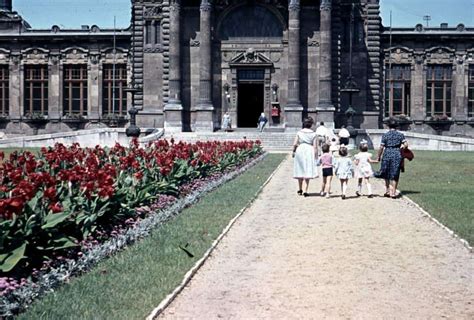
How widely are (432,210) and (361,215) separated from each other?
1.51m

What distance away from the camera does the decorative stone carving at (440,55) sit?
55487 mm

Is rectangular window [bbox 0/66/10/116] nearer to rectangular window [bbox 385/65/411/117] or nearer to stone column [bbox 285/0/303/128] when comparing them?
stone column [bbox 285/0/303/128]

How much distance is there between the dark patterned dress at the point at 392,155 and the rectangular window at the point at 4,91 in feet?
144

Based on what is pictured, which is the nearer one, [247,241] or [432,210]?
[247,241]

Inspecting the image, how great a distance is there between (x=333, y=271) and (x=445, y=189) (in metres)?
11.1

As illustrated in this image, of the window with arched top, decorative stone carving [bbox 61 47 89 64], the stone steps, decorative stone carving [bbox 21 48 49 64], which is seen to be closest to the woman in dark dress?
the stone steps

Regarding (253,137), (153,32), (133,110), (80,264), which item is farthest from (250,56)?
(80,264)

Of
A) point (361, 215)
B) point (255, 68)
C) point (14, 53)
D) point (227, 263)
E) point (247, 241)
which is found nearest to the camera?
point (227, 263)

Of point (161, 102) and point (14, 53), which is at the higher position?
point (14, 53)

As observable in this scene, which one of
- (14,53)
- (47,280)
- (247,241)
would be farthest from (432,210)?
(14,53)

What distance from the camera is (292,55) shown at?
47.5 metres

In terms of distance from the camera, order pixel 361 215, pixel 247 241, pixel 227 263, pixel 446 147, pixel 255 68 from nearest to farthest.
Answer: pixel 227 263
pixel 247 241
pixel 361 215
pixel 446 147
pixel 255 68

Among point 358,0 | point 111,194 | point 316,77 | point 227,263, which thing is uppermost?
point 358,0

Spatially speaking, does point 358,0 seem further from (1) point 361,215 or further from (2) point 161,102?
(1) point 361,215
